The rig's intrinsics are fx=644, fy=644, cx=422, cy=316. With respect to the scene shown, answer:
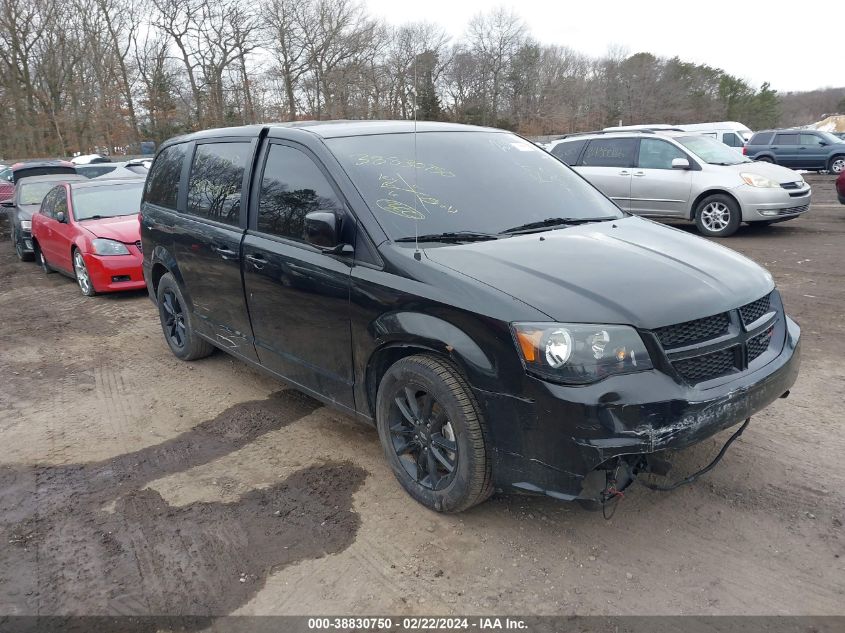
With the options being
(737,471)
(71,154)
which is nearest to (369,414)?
(737,471)

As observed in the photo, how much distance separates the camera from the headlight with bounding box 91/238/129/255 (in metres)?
8.17

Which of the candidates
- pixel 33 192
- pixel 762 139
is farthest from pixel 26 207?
pixel 762 139

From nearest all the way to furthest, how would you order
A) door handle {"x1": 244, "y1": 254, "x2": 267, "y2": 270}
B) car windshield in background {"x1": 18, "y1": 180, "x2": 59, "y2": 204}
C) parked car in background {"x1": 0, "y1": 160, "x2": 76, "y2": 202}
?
door handle {"x1": 244, "y1": 254, "x2": 267, "y2": 270} < car windshield in background {"x1": 18, "y1": 180, "x2": 59, "y2": 204} < parked car in background {"x1": 0, "y1": 160, "x2": 76, "y2": 202}

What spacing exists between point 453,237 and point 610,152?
9059 millimetres

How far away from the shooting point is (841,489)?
3264mm

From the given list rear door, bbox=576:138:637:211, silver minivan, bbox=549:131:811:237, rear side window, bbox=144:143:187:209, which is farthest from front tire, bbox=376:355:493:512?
rear door, bbox=576:138:637:211

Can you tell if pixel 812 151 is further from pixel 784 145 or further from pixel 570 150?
pixel 570 150

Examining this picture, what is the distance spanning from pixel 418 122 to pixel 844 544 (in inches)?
134

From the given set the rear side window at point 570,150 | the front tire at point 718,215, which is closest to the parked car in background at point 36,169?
the rear side window at point 570,150

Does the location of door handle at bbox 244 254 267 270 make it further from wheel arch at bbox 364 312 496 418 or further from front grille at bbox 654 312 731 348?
front grille at bbox 654 312 731 348

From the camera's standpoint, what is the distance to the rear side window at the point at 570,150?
1198cm

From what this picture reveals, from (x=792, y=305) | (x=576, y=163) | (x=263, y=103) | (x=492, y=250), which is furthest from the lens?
(x=263, y=103)

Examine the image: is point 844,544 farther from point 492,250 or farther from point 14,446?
point 14,446

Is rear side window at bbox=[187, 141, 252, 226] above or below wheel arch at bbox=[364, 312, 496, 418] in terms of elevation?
above
